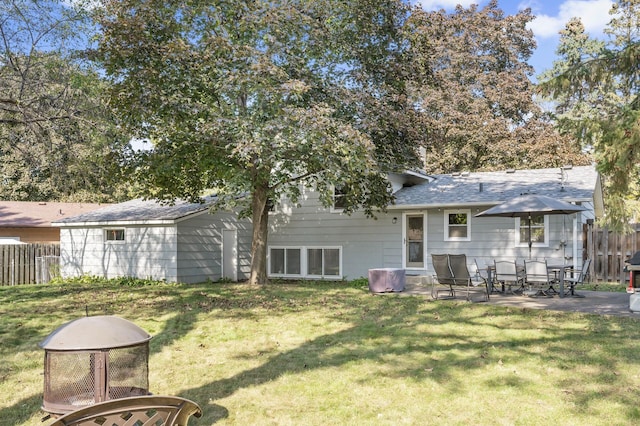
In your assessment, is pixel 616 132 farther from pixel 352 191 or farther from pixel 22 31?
pixel 22 31

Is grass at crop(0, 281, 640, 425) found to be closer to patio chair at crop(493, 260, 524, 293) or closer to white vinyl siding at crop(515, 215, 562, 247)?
patio chair at crop(493, 260, 524, 293)

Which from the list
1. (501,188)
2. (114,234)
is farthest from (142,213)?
(501,188)

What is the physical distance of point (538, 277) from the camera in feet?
35.9

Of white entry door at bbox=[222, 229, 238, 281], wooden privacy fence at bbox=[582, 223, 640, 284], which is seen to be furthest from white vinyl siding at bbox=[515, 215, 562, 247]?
white entry door at bbox=[222, 229, 238, 281]

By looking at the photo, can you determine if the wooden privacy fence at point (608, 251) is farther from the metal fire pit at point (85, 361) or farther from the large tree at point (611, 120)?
the metal fire pit at point (85, 361)

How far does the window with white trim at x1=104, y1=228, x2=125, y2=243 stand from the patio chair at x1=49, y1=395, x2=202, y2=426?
52.2 ft

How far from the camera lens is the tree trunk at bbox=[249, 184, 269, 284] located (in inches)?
570

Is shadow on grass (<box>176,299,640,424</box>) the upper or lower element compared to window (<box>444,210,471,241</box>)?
lower

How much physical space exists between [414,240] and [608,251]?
5.30 metres

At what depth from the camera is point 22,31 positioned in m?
10.2

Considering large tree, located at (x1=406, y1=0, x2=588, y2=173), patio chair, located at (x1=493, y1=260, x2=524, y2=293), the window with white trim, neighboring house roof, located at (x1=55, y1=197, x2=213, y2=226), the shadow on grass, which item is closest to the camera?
the shadow on grass

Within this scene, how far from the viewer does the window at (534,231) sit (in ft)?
45.6

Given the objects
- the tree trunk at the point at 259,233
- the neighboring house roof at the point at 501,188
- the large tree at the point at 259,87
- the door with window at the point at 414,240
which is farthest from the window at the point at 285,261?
the large tree at the point at 259,87

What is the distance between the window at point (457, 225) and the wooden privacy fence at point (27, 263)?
13367mm
